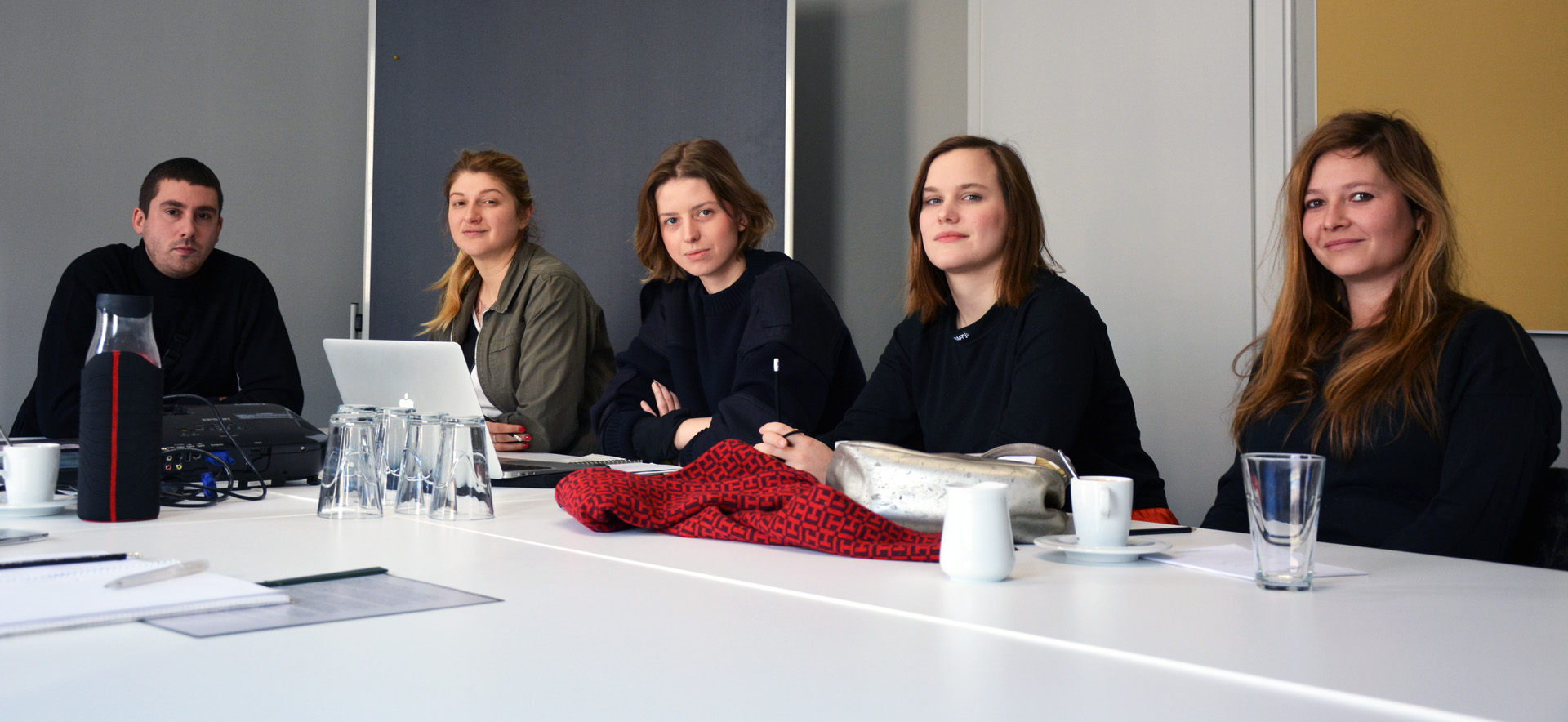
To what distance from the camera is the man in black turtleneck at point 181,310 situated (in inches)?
116

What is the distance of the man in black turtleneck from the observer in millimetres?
2939

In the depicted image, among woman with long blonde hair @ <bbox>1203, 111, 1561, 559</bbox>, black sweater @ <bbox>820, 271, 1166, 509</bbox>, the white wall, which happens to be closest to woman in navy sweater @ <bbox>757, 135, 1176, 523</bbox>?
black sweater @ <bbox>820, 271, 1166, 509</bbox>

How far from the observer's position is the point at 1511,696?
62 cm

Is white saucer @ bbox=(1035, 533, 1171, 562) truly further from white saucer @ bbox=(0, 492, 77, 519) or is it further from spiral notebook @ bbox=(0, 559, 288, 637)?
white saucer @ bbox=(0, 492, 77, 519)

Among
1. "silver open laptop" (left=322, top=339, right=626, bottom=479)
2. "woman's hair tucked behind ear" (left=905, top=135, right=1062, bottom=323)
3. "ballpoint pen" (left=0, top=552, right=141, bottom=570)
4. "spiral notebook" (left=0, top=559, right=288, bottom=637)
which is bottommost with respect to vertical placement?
"spiral notebook" (left=0, top=559, right=288, bottom=637)

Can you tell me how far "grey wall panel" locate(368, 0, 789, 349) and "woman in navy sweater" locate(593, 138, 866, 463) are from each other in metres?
0.58

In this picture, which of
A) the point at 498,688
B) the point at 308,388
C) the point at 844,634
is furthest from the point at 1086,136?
the point at 308,388

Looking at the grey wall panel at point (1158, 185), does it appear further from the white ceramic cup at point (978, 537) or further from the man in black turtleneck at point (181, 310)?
the man in black turtleneck at point (181, 310)

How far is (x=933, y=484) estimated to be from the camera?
1148 millimetres

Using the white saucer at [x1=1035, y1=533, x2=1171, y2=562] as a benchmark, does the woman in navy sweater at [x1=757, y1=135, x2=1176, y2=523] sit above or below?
above

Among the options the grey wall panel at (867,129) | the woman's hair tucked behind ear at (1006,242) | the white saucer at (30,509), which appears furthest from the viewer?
the grey wall panel at (867,129)

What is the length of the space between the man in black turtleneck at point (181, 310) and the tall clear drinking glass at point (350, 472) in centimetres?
176

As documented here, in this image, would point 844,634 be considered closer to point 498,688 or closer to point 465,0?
point 498,688

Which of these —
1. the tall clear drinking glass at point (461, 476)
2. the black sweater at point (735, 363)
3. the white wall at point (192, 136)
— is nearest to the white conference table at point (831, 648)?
the tall clear drinking glass at point (461, 476)
